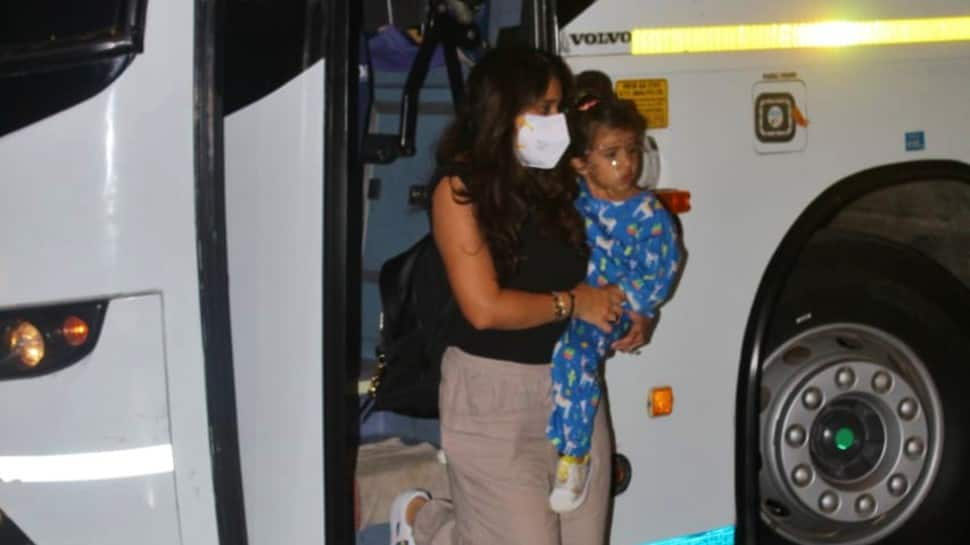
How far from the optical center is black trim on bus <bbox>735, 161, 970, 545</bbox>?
4.34 metres

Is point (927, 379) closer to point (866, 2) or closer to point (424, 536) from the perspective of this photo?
point (866, 2)

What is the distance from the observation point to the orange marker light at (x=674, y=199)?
4121mm

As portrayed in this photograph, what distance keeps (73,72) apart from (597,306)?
4.38ft

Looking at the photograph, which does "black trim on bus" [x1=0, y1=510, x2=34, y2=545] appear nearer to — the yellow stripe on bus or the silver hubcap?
the yellow stripe on bus

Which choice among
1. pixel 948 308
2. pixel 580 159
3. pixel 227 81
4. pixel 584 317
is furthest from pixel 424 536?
pixel 948 308

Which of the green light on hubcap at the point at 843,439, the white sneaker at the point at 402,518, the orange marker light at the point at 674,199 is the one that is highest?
the orange marker light at the point at 674,199

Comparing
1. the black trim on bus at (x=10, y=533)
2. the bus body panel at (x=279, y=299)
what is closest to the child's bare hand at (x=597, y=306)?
the bus body panel at (x=279, y=299)

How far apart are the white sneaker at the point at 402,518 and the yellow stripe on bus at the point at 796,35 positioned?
1357mm

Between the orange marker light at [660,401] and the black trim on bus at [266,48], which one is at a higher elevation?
the black trim on bus at [266,48]

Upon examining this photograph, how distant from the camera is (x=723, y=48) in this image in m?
4.17

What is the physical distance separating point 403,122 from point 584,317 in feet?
2.15

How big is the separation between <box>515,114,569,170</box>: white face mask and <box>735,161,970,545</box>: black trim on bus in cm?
100

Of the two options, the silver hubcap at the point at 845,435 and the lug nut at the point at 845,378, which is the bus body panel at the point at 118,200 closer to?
the silver hubcap at the point at 845,435

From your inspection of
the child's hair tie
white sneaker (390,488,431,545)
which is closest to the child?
the child's hair tie
